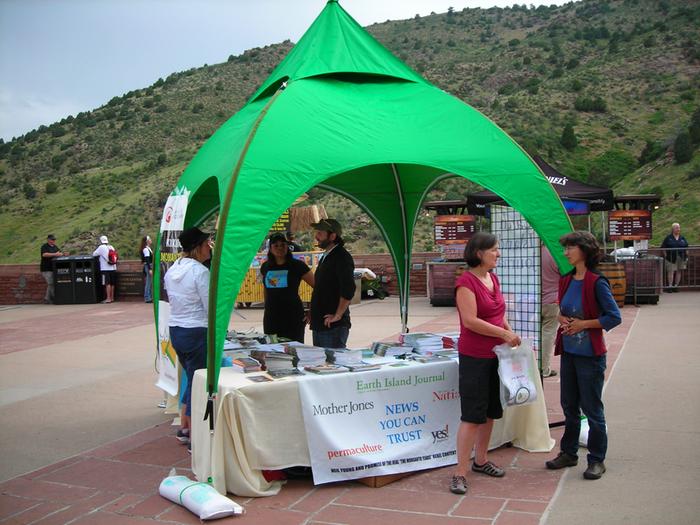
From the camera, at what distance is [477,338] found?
5.05 metres

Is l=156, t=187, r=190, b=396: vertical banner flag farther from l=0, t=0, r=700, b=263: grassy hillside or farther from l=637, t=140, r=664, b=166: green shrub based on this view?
l=637, t=140, r=664, b=166: green shrub

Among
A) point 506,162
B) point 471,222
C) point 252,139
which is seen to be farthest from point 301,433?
point 471,222

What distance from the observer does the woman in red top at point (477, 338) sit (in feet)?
16.2

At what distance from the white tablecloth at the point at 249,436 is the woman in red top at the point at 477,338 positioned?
1.13 m

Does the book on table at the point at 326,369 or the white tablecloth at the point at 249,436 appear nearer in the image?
the white tablecloth at the point at 249,436

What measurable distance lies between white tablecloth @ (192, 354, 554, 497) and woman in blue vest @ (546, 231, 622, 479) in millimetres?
1958

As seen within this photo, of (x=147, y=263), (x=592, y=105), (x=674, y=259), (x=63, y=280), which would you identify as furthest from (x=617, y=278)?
(x=592, y=105)

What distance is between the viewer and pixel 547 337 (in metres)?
8.53

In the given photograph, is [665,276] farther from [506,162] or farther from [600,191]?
[506,162]

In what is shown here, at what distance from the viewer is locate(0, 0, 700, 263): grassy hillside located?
38.2 meters

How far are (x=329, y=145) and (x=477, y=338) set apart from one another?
189 centimetres

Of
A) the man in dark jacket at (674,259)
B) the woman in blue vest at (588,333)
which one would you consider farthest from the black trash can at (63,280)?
the woman in blue vest at (588,333)

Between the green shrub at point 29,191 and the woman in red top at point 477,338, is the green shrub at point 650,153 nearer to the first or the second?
the woman in red top at point 477,338

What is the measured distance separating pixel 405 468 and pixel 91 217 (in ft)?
142
